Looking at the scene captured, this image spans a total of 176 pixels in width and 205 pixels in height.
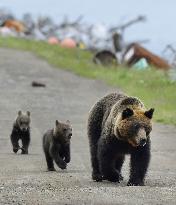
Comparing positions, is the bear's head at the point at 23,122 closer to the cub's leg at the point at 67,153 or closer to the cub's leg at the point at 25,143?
the cub's leg at the point at 25,143

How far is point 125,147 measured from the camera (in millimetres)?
11102

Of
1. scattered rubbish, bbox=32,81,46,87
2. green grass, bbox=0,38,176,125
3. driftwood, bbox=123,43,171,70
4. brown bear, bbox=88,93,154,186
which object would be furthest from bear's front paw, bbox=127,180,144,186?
driftwood, bbox=123,43,171,70

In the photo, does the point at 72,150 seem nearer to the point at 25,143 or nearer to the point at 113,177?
the point at 25,143

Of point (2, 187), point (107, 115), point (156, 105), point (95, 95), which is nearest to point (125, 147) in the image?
point (107, 115)

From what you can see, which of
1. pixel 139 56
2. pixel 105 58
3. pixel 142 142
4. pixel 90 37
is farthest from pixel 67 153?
pixel 90 37

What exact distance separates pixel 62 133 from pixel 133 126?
10.3ft

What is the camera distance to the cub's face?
1065 cm

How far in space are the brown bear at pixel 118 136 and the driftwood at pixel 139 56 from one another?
22.4 meters

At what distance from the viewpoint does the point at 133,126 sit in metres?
10.7

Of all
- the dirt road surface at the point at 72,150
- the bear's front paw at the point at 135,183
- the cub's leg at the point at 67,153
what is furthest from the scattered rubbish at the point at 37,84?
the bear's front paw at the point at 135,183

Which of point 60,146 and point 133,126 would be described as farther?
point 60,146

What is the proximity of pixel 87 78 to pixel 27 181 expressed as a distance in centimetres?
1783

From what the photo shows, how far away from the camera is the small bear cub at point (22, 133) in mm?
16031

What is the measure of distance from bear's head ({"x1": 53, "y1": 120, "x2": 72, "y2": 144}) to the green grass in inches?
267
